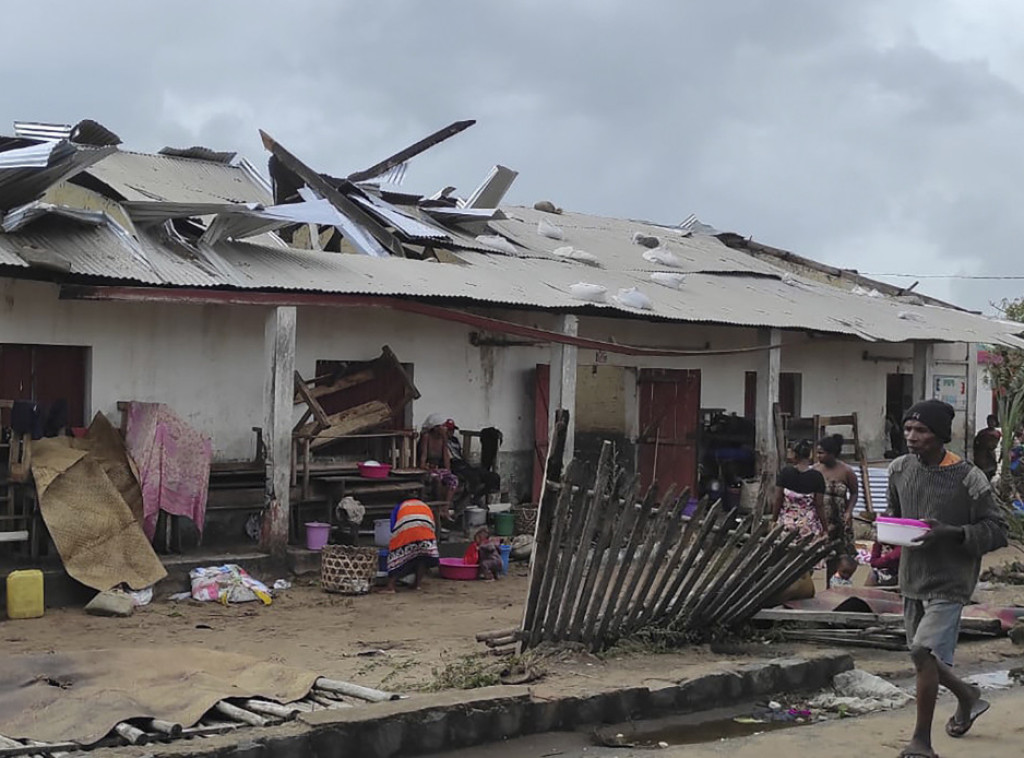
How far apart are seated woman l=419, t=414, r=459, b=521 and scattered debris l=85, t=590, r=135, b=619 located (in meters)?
3.90

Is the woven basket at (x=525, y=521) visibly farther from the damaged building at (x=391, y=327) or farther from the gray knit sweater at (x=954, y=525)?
the gray knit sweater at (x=954, y=525)

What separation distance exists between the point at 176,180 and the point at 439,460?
4.61 m

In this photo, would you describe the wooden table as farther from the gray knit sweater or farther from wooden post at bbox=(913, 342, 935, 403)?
wooden post at bbox=(913, 342, 935, 403)

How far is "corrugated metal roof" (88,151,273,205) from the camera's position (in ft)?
43.8

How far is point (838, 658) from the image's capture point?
24.8 feet

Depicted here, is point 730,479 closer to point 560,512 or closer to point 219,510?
point 219,510

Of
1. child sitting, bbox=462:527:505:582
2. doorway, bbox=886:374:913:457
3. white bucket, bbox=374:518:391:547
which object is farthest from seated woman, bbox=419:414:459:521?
doorway, bbox=886:374:913:457

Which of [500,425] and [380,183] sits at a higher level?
[380,183]

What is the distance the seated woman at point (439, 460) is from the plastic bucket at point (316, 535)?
57.0 inches

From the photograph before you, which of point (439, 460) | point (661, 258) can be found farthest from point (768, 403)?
point (439, 460)

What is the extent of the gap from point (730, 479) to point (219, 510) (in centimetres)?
717

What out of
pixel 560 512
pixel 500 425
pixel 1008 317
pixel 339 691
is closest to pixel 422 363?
pixel 500 425

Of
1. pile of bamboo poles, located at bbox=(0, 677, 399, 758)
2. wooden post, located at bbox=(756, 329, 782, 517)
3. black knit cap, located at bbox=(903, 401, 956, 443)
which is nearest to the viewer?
pile of bamboo poles, located at bbox=(0, 677, 399, 758)

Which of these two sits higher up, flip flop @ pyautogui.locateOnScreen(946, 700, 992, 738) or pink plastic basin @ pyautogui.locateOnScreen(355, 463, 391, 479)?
pink plastic basin @ pyautogui.locateOnScreen(355, 463, 391, 479)
